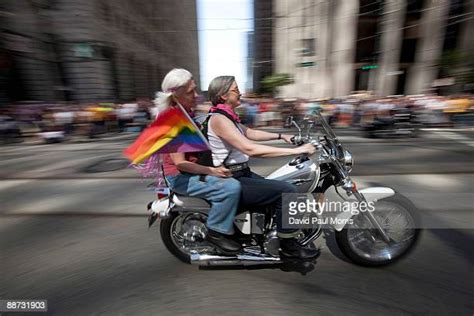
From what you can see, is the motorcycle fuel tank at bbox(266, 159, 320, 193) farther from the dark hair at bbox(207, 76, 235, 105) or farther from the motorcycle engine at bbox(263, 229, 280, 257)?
the dark hair at bbox(207, 76, 235, 105)

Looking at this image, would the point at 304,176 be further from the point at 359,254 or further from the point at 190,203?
the point at 190,203

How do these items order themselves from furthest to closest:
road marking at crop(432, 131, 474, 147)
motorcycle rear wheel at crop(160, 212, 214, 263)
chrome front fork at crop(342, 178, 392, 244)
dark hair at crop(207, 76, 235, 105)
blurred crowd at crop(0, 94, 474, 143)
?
1. blurred crowd at crop(0, 94, 474, 143)
2. road marking at crop(432, 131, 474, 147)
3. motorcycle rear wheel at crop(160, 212, 214, 263)
4. chrome front fork at crop(342, 178, 392, 244)
5. dark hair at crop(207, 76, 235, 105)

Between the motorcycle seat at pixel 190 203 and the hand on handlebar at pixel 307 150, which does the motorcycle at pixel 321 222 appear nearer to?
the motorcycle seat at pixel 190 203

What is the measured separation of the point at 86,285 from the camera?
287cm

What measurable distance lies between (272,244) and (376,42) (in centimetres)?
3206

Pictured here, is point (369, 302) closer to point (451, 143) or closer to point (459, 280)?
point (459, 280)

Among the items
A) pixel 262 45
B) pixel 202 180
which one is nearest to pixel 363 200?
pixel 202 180

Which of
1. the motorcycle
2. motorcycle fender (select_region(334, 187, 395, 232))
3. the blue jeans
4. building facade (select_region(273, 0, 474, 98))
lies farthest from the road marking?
building facade (select_region(273, 0, 474, 98))

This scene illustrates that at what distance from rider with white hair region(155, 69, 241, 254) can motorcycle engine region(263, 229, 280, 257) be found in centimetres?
28

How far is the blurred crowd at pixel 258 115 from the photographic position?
40.4 ft

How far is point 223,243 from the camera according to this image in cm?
281

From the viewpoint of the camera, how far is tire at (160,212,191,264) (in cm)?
300

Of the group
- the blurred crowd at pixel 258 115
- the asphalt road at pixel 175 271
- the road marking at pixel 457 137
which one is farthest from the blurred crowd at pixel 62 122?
the road marking at pixel 457 137

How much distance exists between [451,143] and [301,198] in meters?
Answer: 8.45
